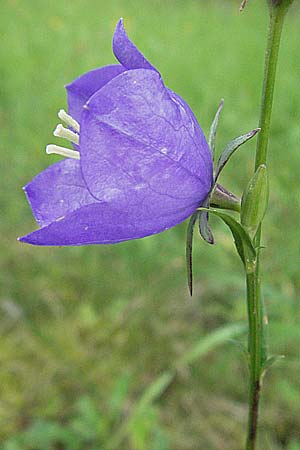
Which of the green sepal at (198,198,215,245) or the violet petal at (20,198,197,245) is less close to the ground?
the violet petal at (20,198,197,245)

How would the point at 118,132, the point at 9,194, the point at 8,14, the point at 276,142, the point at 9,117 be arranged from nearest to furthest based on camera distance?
the point at 118,132 → the point at 9,194 → the point at 276,142 → the point at 9,117 → the point at 8,14

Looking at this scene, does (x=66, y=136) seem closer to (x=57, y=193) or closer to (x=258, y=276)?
(x=57, y=193)

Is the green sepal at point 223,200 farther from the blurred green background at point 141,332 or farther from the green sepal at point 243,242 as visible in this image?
the blurred green background at point 141,332

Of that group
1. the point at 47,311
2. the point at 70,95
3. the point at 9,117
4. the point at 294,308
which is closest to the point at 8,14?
the point at 9,117

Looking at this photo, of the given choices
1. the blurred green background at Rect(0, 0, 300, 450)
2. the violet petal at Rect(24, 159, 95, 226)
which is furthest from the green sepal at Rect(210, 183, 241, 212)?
the blurred green background at Rect(0, 0, 300, 450)

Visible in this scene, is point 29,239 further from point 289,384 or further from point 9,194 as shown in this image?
point 9,194

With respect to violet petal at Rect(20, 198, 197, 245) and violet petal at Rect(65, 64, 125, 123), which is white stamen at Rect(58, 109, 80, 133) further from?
violet petal at Rect(20, 198, 197, 245)
